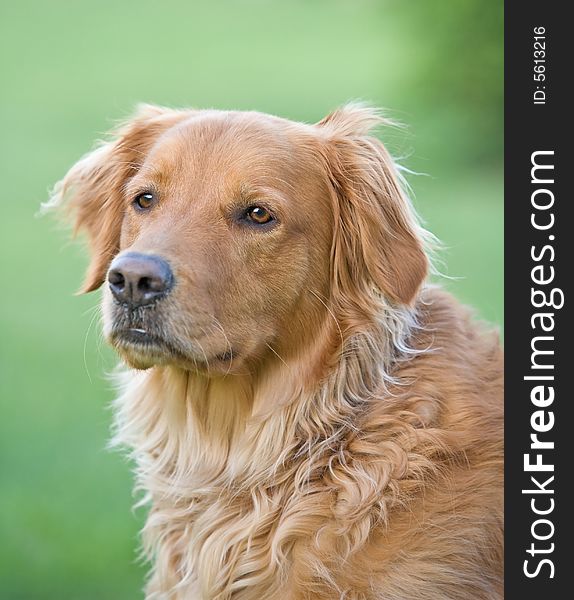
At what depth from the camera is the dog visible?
386 centimetres

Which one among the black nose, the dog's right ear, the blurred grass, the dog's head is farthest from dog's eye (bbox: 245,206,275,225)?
the blurred grass

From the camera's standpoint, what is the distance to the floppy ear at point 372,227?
4.12 m

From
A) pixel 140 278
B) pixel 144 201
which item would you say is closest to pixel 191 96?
pixel 144 201

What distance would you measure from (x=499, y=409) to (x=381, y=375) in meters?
0.49

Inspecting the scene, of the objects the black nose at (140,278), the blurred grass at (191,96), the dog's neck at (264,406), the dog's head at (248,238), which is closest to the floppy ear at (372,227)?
the dog's head at (248,238)

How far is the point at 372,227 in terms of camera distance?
4.18 meters

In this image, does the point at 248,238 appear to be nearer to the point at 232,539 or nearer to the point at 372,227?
the point at 372,227

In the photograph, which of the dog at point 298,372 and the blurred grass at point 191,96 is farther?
the blurred grass at point 191,96

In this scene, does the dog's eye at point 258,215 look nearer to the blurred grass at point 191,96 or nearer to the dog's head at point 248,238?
the dog's head at point 248,238

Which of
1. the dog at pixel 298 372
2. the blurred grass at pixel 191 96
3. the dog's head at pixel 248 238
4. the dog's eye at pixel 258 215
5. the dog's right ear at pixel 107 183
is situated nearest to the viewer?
the dog's head at pixel 248 238

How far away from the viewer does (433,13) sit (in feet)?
57.3

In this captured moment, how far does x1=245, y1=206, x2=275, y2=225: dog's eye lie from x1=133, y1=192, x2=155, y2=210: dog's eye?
40 centimetres

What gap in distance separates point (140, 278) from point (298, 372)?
82 centimetres

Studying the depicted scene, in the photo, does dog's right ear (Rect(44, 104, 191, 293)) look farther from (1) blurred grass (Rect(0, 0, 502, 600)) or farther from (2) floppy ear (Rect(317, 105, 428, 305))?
(1) blurred grass (Rect(0, 0, 502, 600))
